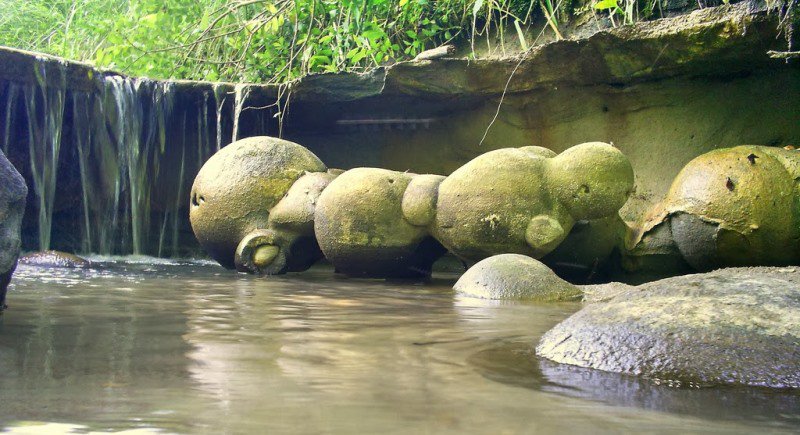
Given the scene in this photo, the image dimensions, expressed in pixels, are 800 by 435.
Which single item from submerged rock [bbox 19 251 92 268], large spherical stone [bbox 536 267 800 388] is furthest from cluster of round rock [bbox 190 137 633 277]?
large spherical stone [bbox 536 267 800 388]

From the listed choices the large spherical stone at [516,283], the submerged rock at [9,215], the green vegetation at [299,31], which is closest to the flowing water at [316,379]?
the submerged rock at [9,215]

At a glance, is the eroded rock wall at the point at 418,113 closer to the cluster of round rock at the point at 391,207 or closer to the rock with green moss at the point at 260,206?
the cluster of round rock at the point at 391,207

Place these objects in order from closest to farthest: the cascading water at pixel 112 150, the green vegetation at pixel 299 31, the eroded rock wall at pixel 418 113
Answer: the eroded rock wall at pixel 418 113, the green vegetation at pixel 299 31, the cascading water at pixel 112 150

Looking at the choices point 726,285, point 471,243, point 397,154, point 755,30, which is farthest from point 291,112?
point 726,285

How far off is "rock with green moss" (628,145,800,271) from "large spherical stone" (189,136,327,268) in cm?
351

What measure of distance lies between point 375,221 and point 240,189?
60.9 inches

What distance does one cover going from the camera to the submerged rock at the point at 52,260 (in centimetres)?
760

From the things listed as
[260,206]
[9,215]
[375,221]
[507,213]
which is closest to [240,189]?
[260,206]

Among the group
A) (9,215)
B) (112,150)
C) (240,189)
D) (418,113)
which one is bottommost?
(9,215)

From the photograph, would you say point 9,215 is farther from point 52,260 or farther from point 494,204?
point 52,260

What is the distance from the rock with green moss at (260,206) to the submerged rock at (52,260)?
1140 millimetres

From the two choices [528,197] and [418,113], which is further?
[418,113]

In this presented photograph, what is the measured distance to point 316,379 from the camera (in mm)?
2500

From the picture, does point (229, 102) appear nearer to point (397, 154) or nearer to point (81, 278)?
point (397, 154)
